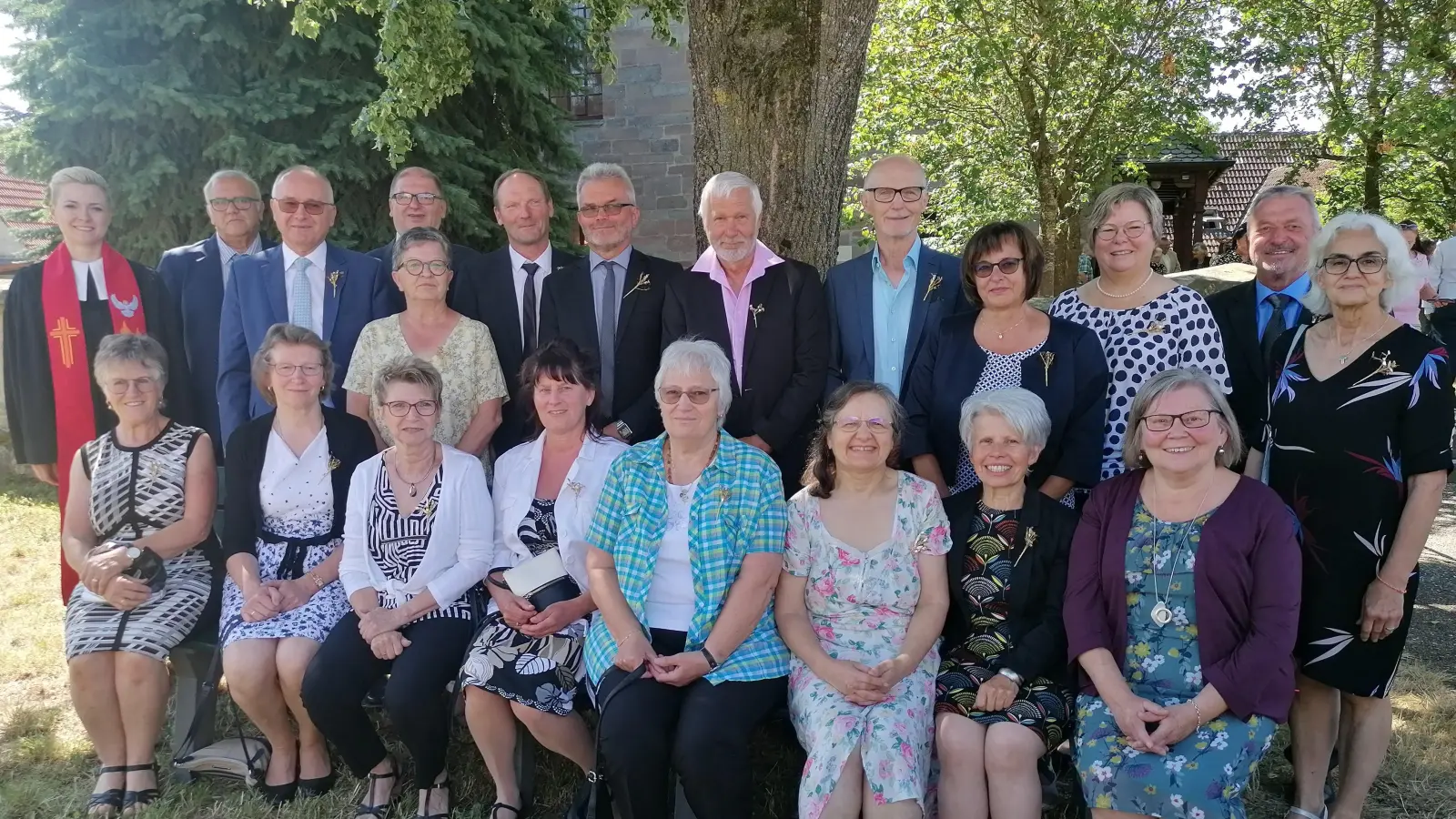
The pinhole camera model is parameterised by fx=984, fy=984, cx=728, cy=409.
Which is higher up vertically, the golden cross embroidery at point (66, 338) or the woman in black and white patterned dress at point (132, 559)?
the golden cross embroidery at point (66, 338)

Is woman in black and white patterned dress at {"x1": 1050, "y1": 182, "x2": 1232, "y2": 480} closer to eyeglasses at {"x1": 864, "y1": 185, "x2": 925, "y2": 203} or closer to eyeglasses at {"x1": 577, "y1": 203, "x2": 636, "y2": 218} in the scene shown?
eyeglasses at {"x1": 864, "y1": 185, "x2": 925, "y2": 203}

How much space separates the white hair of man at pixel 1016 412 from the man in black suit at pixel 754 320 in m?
0.76

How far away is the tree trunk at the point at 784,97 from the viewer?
4555 mm

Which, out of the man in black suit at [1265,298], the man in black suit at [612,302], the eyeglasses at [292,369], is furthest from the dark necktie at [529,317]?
the man in black suit at [1265,298]

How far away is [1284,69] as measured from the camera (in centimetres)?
1373

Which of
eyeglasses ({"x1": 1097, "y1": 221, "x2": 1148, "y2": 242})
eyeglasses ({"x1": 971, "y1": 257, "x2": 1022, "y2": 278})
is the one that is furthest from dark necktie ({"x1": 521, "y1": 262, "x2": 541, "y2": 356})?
eyeglasses ({"x1": 1097, "y1": 221, "x2": 1148, "y2": 242})

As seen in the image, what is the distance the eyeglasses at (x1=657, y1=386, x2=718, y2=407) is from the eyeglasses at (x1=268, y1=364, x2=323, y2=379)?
145 centimetres

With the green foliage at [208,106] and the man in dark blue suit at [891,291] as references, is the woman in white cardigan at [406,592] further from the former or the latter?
the green foliage at [208,106]

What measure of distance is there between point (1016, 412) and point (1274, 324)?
1.47 m

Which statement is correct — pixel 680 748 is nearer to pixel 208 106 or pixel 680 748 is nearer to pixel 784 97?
pixel 784 97

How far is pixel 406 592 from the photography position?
354cm

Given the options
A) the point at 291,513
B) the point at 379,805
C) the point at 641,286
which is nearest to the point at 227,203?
the point at 291,513

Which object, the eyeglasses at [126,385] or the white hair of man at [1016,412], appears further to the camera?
the eyeglasses at [126,385]

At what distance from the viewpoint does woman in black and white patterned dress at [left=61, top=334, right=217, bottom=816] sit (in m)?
3.56
